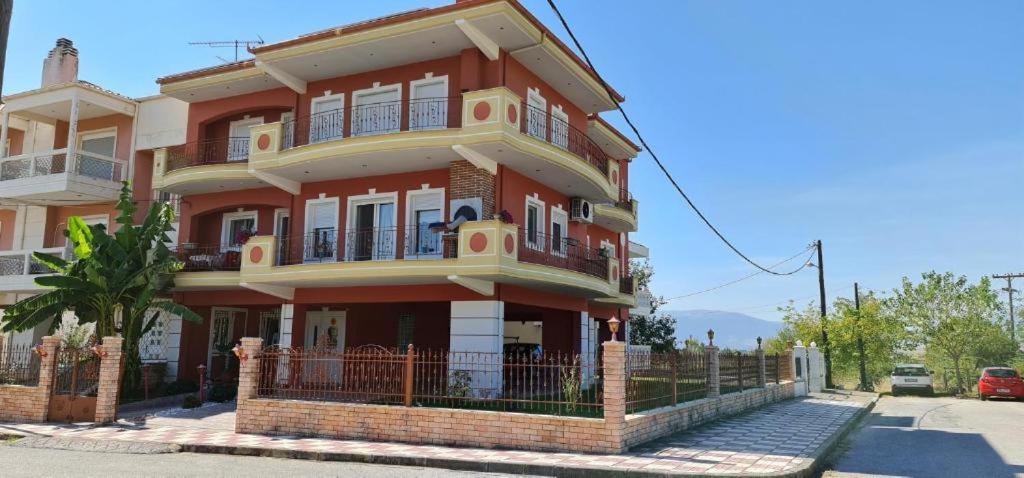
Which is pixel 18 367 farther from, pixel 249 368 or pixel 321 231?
pixel 321 231

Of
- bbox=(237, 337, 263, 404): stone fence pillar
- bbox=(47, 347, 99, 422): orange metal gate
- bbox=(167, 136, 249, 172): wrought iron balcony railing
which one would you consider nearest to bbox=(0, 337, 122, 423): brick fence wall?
bbox=(47, 347, 99, 422): orange metal gate

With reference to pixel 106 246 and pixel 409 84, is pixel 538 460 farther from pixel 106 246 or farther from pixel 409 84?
pixel 106 246

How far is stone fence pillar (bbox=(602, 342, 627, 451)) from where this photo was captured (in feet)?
36.7

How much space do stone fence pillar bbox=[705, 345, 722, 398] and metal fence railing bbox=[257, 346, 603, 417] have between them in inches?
165

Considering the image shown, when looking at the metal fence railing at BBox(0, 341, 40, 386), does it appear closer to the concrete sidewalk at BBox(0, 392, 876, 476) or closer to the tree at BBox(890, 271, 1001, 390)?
the concrete sidewalk at BBox(0, 392, 876, 476)

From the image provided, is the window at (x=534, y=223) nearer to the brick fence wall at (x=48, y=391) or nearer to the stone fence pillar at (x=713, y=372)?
the stone fence pillar at (x=713, y=372)

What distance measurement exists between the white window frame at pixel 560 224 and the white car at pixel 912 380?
20.4 m

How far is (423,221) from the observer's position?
18.8m

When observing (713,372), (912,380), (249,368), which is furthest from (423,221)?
(912,380)

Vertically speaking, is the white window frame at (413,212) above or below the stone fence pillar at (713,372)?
above

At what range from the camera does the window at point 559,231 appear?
20.9 m

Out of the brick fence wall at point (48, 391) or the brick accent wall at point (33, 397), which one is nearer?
the brick fence wall at point (48, 391)

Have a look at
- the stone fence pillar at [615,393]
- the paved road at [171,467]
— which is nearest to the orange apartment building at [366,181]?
the stone fence pillar at [615,393]

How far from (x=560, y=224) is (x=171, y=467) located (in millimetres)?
13642
